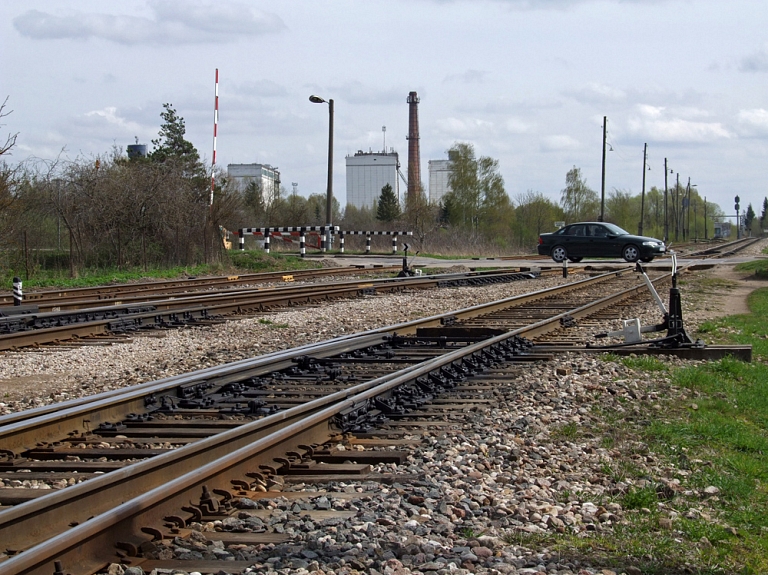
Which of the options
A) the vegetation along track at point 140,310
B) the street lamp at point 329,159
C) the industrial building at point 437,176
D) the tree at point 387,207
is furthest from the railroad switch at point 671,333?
the industrial building at point 437,176

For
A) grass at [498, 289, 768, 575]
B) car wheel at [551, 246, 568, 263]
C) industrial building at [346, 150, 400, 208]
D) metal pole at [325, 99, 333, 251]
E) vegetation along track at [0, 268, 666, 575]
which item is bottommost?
grass at [498, 289, 768, 575]

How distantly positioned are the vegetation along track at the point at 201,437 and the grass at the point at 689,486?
1386 mm

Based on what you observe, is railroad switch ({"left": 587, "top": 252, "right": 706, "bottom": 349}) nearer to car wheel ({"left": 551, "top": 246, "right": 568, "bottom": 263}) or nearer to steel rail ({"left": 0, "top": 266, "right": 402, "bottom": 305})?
steel rail ({"left": 0, "top": 266, "right": 402, "bottom": 305})

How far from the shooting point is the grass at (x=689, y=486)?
152 inches

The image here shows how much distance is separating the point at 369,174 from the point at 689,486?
388ft

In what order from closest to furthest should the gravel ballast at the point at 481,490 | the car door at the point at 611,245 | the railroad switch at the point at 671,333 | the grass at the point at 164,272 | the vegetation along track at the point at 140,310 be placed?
1. the gravel ballast at the point at 481,490
2. the railroad switch at the point at 671,333
3. the vegetation along track at the point at 140,310
4. the grass at the point at 164,272
5. the car door at the point at 611,245

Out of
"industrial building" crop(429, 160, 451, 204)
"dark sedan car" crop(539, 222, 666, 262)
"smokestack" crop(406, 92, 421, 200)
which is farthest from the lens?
"industrial building" crop(429, 160, 451, 204)

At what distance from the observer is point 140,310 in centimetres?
1436

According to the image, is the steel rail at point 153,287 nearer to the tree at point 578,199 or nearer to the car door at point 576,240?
the car door at point 576,240

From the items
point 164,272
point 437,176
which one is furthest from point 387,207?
point 164,272

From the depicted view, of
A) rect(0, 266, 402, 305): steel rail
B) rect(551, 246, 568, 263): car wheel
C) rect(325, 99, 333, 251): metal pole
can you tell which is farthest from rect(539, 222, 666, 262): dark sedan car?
rect(325, 99, 333, 251): metal pole

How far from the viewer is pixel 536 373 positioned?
8430 mm

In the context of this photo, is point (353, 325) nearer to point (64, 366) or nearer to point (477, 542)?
point (64, 366)

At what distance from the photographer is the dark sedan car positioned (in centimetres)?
3192
